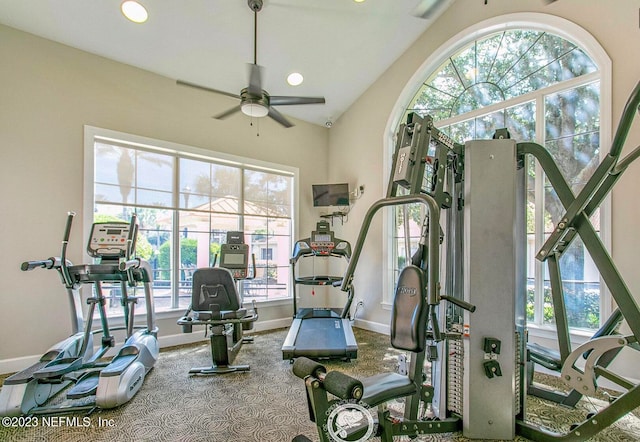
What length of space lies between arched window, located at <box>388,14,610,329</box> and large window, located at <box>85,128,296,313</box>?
2692mm

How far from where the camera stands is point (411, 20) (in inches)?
171

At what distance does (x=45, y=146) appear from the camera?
372 cm

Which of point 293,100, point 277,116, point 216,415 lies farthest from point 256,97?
point 216,415

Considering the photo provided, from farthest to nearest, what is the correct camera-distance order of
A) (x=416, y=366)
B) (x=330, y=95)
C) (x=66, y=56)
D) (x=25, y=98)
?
(x=330, y=95), (x=66, y=56), (x=25, y=98), (x=416, y=366)

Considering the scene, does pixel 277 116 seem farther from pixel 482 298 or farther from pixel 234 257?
pixel 482 298

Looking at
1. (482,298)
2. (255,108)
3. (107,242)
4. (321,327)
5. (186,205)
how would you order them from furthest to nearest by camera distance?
(186,205) < (321,327) < (255,108) < (107,242) < (482,298)

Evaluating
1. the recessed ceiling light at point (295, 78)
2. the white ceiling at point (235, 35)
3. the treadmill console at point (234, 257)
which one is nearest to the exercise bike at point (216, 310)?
the treadmill console at point (234, 257)

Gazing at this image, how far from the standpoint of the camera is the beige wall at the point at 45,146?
3.53 metres

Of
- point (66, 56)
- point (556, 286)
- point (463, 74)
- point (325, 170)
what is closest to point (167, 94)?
point (66, 56)

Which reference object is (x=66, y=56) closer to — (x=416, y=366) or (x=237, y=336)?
(x=237, y=336)

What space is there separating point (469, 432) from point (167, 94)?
202 inches

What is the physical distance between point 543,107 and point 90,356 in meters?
5.72

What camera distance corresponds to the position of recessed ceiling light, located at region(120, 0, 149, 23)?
133 inches

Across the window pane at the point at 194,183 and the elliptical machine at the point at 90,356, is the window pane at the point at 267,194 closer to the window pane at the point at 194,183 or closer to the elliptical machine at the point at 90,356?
the window pane at the point at 194,183
